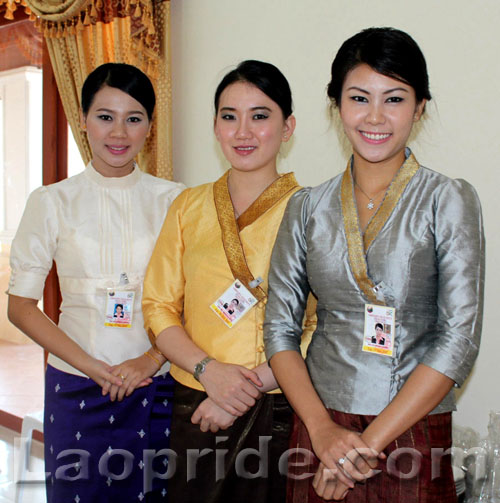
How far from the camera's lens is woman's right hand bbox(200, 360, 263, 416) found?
1.54 meters

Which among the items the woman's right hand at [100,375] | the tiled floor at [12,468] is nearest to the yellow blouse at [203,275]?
the woman's right hand at [100,375]

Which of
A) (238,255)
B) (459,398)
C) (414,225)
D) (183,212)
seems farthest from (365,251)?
(459,398)

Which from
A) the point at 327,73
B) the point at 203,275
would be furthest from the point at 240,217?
the point at 327,73

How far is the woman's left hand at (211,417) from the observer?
1589 mm

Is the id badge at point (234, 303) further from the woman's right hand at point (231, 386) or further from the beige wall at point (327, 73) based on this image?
the beige wall at point (327, 73)

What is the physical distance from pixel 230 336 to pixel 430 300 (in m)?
0.57

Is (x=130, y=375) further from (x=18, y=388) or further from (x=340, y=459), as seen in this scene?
(x=18, y=388)

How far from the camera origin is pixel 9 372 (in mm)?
4320

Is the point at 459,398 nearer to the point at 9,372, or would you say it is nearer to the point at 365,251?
the point at 365,251

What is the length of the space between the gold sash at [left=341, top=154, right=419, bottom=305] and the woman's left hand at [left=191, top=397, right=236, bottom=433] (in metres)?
0.55

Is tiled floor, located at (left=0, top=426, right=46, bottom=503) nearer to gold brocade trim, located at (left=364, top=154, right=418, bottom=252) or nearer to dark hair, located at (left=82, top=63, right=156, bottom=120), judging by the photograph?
dark hair, located at (left=82, top=63, right=156, bottom=120)

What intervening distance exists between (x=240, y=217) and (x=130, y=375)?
0.63 meters

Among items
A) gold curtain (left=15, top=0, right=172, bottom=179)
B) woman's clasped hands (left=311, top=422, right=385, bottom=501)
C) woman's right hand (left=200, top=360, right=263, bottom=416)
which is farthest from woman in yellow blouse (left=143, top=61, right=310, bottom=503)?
gold curtain (left=15, top=0, right=172, bottom=179)

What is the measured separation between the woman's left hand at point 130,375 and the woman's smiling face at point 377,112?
3.21ft
